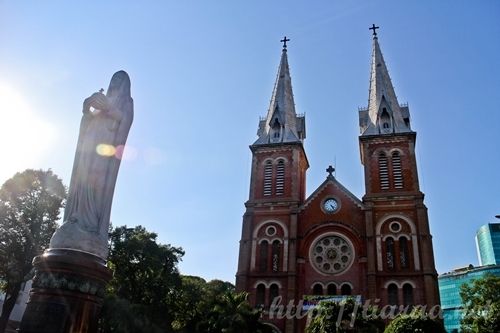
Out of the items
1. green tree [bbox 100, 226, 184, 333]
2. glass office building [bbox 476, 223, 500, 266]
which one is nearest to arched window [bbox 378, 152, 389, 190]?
green tree [bbox 100, 226, 184, 333]

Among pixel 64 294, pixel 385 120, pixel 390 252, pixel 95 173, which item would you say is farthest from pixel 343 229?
pixel 64 294

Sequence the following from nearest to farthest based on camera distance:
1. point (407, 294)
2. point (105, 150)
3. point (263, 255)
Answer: point (105, 150)
point (407, 294)
point (263, 255)

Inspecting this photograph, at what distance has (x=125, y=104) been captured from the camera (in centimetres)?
979

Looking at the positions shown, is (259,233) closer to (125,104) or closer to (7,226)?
(7,226)

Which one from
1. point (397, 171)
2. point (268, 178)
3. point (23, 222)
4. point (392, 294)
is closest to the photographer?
point (23, 222)

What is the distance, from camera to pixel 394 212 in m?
31.3

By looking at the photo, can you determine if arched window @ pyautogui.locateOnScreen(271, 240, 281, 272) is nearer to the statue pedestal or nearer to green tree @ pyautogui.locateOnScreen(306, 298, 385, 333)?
green tree @ pyautogui.locateOnScreen(306, 298, 385, 333)

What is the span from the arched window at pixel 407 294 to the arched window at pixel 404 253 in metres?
1.34

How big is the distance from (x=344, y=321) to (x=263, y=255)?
1336cm

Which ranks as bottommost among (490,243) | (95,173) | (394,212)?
(95,173)

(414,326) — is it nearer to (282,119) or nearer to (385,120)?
(385,120)

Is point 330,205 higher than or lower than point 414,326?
higher

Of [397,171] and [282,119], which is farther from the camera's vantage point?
[282,119]

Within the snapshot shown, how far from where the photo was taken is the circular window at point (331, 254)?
30.7 meters
